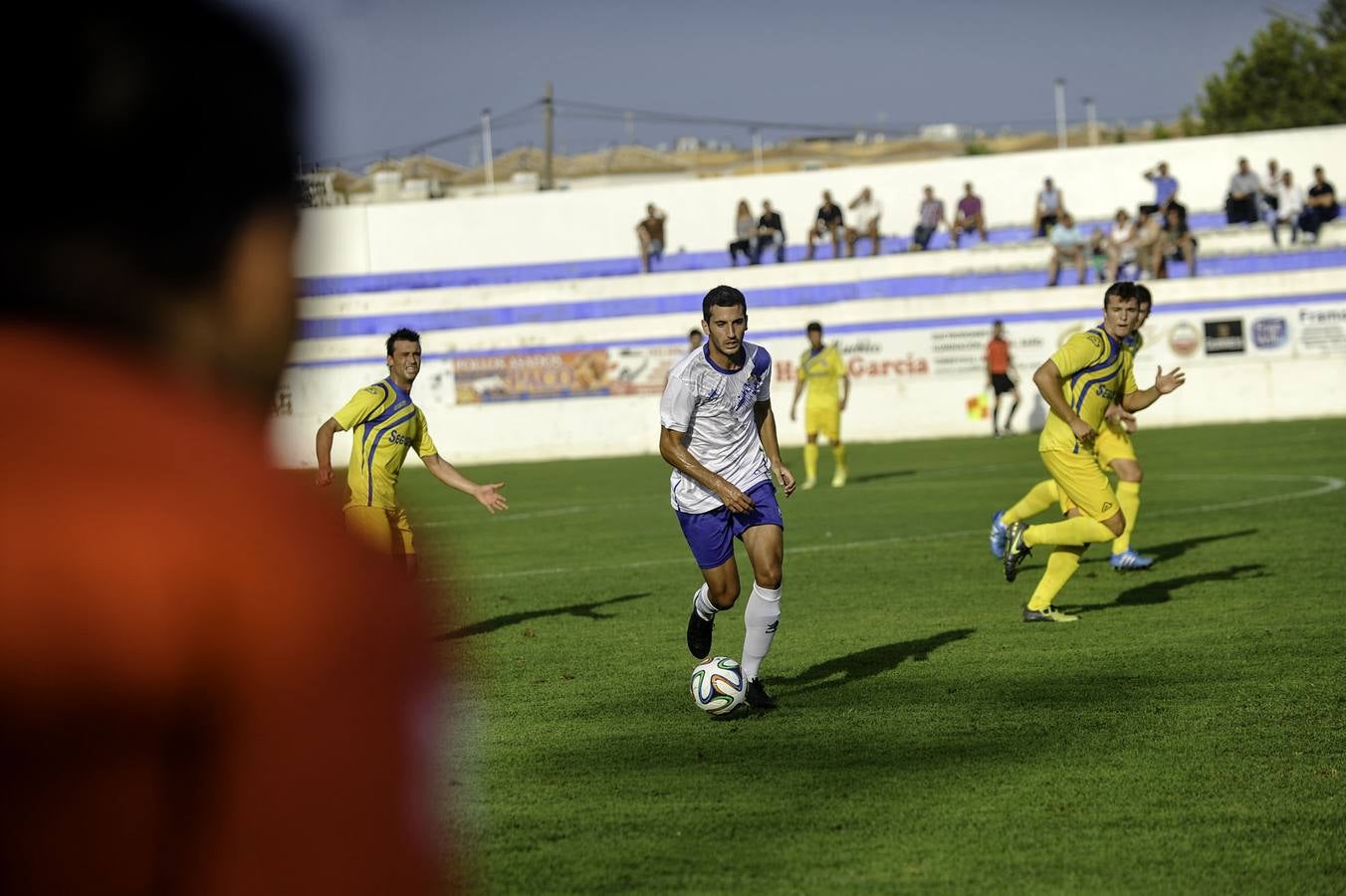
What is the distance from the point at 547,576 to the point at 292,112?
44.8 ft

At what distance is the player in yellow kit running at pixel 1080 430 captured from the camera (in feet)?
35.9

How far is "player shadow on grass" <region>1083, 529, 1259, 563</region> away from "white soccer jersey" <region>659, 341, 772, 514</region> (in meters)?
6.17

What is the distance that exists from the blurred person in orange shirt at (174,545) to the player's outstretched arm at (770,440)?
7795mm

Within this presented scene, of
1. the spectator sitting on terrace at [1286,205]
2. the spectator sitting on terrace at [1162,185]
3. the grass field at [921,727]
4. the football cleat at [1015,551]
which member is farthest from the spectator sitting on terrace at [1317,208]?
the football cleat at [1015,551]

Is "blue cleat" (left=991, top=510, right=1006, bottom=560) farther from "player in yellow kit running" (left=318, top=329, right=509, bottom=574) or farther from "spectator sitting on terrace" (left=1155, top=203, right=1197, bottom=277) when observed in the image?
"spectator sitting on terrace" (left=1155, top=203, right=1197, bottom=277)

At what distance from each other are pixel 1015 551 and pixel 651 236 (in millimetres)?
31733

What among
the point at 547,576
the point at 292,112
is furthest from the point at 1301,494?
the point at 292,112

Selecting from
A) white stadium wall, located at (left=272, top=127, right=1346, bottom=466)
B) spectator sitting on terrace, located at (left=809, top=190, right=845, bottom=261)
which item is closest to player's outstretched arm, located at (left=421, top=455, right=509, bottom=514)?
white stadium wall, located at (left=272, top=127, right=1346, bottom=466)

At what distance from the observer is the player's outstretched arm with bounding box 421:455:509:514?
385 inches

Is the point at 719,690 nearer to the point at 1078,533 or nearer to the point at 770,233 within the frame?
the point at 1078,533

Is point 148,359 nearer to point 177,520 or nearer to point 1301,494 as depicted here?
point 177,520

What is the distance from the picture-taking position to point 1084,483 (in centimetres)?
1135

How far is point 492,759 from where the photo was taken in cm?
747

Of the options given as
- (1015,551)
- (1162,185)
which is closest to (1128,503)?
(1015,551)
